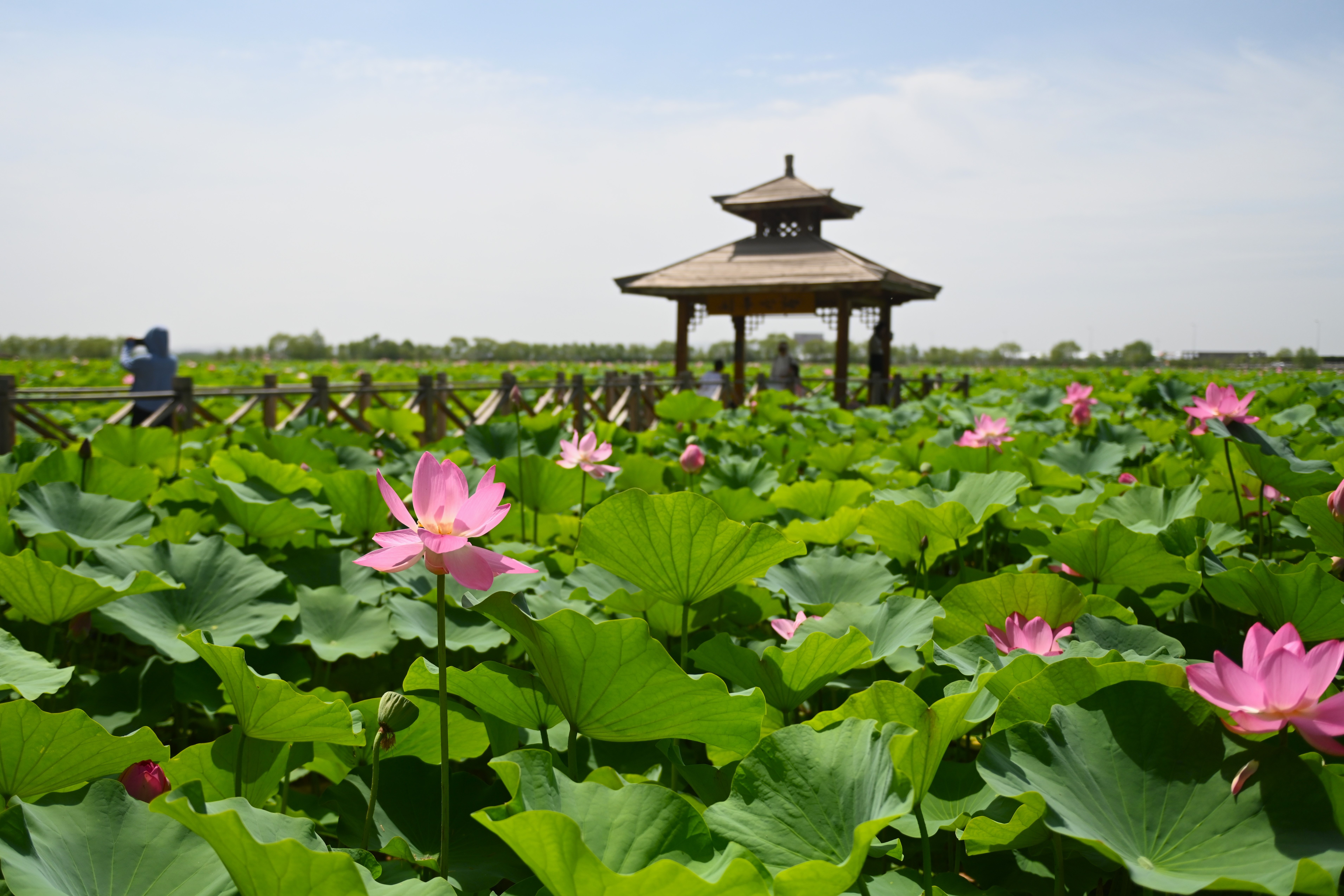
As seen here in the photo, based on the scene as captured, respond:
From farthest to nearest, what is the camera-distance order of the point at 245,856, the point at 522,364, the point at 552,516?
the point at 522,364 < the point at 552,516 < the point at 245,856

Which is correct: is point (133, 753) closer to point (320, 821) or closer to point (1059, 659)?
point (320, 821)

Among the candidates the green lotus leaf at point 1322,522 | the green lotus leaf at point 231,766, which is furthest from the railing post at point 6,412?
the green lotus leaf at point 1322,522

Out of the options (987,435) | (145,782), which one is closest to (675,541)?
(145,782)

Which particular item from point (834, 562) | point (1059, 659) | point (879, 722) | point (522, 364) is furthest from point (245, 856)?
point (522, 364)

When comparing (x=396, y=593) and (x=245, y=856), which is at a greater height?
(x=245, y=856)

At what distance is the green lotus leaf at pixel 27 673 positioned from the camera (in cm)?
102

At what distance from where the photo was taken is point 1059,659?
83 centimetres

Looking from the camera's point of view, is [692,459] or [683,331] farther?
[683,331]

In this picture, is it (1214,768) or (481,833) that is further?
(481,833)

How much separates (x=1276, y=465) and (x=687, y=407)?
11.2 feet

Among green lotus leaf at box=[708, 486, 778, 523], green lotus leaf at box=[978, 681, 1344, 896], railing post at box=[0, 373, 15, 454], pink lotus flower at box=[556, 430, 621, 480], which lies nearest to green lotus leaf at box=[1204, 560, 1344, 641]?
green lotus leaf at box=[978, 681, 1344, 896]

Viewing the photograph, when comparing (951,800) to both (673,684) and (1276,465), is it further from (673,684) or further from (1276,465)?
Answer: (1276,465)

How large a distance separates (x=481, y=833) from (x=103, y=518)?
4.99ft

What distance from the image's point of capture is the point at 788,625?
139cm
